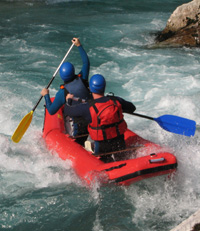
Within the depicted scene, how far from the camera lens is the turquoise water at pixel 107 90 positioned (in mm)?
3801

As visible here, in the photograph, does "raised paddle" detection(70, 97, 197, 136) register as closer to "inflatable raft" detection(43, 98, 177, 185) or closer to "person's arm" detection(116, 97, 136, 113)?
"inflatable raft" detection(43, 98, 177, 185)

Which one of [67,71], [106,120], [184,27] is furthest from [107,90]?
[106,120]

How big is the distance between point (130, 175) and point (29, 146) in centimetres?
193

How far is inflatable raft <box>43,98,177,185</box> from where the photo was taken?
3764mm

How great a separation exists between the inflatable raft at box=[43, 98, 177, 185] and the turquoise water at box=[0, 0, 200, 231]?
14 cm

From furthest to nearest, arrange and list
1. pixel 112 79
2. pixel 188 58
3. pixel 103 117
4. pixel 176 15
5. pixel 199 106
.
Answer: pixel 176 15
pixel 188 58
pixel 112 79
pixel 199 106
pixel 103 117

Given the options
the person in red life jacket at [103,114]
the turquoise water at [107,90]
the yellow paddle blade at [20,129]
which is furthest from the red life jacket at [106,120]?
the yellow paddle blade at [20,129]

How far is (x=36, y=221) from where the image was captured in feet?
12.2

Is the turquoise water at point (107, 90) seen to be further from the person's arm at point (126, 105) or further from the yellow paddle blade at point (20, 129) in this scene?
the person's arm at point (126, 105)

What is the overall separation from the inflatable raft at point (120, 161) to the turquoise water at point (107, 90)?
0.14 m

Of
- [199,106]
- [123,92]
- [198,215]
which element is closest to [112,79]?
[123,92]

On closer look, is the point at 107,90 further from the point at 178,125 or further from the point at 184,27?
the point at 184,27

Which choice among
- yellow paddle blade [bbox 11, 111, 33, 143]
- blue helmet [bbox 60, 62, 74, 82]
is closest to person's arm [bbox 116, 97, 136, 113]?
blue helmet [bbox 60, 62, 74, 82]

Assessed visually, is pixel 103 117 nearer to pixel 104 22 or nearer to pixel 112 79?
pixel 112 79
